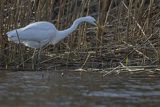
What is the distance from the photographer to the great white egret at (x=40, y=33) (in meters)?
8.70

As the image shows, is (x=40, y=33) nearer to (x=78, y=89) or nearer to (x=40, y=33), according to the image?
(x=40, y=33)

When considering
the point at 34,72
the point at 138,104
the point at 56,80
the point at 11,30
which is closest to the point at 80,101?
the point at 138,104

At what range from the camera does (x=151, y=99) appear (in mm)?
5820

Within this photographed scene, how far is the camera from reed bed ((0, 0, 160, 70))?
8.65 metres

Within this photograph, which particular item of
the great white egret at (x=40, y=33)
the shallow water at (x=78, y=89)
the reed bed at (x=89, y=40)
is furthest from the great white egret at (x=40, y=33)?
the shallow water at (x=78, y=89)

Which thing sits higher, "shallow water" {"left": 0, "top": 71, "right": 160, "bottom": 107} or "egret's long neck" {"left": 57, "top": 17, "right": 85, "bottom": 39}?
"egret's long neck" {"left": 57, "top": 17, "right": 85, "bottom": 39}

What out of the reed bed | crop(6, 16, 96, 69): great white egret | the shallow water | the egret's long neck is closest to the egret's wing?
crop(6, 16, 96, 69): great white egret

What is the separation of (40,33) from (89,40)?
1.18 meters

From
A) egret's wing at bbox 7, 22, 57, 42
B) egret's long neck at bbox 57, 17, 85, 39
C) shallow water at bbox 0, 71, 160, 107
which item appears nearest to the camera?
shallow water at bbox 0, 71, 160, 107

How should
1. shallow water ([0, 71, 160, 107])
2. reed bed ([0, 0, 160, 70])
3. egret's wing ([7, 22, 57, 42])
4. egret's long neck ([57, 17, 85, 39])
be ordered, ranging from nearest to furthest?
shallow water ([0, 71, 160, 107]), egret's wing ([7, 22, 57, 42]), reed bed ([0, 0, 160, 70]), egret's long neck ([57, 17, 85, 39])

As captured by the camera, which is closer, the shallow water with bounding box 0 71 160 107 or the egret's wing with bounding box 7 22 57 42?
the shallow water with bounding box 0 71 160 107

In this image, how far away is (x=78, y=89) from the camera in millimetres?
6551

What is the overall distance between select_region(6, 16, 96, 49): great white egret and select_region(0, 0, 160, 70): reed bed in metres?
0.21

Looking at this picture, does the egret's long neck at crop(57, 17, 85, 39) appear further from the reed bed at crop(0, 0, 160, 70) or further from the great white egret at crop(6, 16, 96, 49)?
the reed bed at crop(0, 0, 160, 70)
